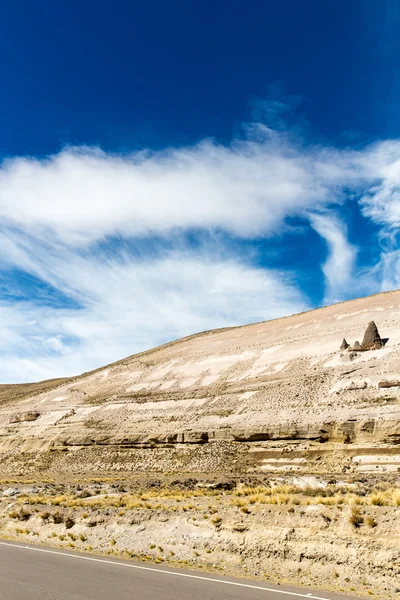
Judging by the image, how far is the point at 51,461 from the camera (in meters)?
47.1

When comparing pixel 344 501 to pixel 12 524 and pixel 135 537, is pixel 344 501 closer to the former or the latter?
pixel 135 537

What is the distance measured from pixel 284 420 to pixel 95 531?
23.9 metres

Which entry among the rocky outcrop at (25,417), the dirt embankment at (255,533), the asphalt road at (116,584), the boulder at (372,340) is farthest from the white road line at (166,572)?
the rocky outcrop at (25,417)

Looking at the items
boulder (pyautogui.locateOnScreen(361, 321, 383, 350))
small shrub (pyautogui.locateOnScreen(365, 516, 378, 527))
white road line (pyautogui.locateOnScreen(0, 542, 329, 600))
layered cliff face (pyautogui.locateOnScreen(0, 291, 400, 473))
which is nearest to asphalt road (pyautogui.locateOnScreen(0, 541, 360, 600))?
white road line (pyautogui.locateOnScreen(0, 542, 329, 600))

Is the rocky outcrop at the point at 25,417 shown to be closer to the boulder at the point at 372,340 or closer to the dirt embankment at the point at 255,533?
the boulder at the point at 372,340

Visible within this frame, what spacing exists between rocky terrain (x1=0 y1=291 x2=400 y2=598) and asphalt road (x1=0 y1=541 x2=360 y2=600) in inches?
65.9

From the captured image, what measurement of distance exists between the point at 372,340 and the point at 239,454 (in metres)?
18.8

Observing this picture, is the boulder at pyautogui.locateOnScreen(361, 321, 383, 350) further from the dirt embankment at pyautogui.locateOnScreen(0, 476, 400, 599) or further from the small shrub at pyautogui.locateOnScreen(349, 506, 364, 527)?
the small shrub at pyautogui.locateOnScreen(349, 506, 364, 527)

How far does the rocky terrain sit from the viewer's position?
11.9 metres

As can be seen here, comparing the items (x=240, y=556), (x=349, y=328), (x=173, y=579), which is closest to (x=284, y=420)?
(x=349, y=328)

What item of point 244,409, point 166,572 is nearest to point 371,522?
point 166,572

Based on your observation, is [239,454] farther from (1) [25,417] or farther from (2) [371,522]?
(1) [25,417]

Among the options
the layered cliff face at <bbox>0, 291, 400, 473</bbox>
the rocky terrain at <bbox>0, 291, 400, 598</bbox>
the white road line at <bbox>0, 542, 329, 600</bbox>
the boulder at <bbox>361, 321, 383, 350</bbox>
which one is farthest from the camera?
the boulder at <bbox>361, 321, 383, 350</bbox>

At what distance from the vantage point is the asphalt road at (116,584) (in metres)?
8.19
